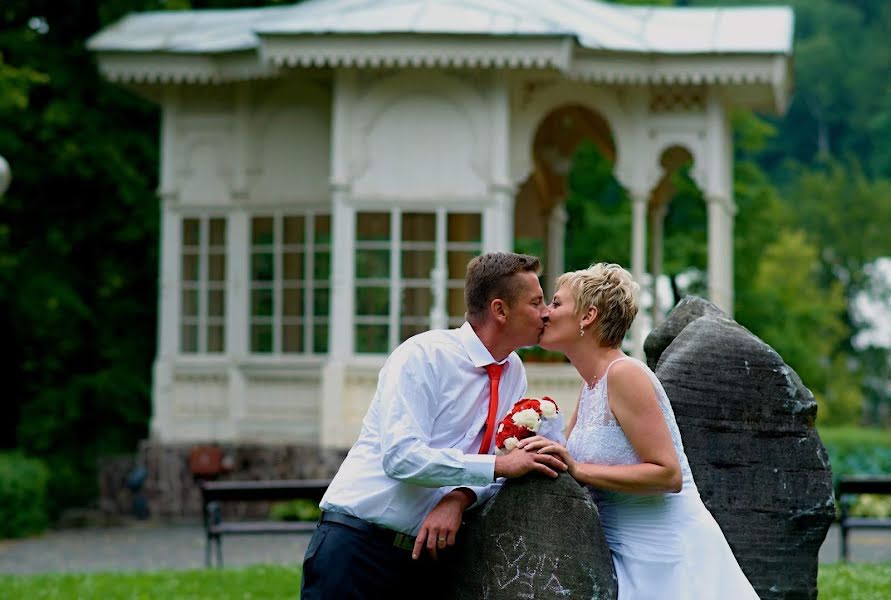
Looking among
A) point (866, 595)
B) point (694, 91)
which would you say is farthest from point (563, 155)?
point (866, 595)

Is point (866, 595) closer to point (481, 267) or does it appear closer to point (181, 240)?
point (481, 267)

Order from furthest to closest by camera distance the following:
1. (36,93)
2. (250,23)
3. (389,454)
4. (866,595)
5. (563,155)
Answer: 1. (563,155)
2. (36,93)
3. (250,23)
4. (866,595)
5. (389,454)

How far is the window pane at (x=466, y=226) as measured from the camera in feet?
58.2

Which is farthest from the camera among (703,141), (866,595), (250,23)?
(250,23)

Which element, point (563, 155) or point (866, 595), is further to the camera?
point (563, 155)

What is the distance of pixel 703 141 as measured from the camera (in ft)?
60.2

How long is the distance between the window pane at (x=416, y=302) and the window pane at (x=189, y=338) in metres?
3.13

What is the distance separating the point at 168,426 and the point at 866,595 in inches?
449

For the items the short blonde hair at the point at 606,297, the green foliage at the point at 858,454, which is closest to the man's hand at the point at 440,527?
the short blonde hair at the point at 606,297

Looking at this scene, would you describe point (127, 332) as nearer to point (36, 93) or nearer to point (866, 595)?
point (36, 93)

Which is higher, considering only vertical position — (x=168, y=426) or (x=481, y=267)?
(x=481, y=267)

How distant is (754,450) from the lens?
233 inches

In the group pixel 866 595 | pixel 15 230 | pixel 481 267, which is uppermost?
pixel 15 230

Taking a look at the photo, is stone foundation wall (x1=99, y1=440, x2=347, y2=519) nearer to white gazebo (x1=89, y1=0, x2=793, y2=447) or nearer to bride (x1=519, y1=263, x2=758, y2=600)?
white gazebo (x1=89, y1=0, x2=793, y2=447)
